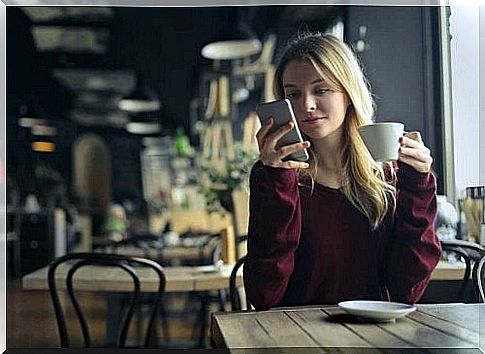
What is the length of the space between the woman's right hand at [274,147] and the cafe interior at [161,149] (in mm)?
23

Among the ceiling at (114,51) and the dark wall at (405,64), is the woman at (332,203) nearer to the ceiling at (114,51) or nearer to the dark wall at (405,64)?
the dark wall at (405,64)

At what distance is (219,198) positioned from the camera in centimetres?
206

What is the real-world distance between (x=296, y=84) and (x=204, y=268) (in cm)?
52

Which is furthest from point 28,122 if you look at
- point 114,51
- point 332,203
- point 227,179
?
point 332,203

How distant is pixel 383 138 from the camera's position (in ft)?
6.68

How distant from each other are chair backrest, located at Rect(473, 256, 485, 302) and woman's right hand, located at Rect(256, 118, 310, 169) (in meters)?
0.53

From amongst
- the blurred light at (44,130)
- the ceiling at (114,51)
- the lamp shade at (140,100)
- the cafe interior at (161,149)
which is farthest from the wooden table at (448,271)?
the blurred light at (44,130)

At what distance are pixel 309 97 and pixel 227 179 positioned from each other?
0.95 feet

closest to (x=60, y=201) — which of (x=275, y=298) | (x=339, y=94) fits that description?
(x=275, y=298)

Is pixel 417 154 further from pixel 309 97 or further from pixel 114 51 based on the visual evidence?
pixel 114 51

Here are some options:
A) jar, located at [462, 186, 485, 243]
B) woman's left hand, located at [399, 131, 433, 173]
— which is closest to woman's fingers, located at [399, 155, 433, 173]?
woman's left hand, located at [399, 131, 433, 173]

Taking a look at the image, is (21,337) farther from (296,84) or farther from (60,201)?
(296,84)

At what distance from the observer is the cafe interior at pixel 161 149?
2.05 m

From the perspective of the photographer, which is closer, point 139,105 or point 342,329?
point 342,329
